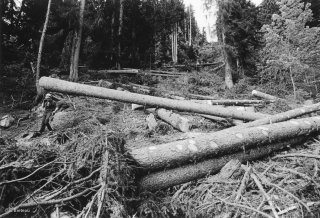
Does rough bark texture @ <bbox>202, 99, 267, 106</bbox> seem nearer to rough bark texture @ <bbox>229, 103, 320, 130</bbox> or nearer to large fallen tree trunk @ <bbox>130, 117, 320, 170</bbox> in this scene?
rough bark texture @ <bbox>229, 103, 320, 130</bbox>

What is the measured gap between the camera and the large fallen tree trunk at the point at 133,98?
6.16m

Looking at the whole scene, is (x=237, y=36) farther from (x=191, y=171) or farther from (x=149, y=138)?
(x=191, y=171)

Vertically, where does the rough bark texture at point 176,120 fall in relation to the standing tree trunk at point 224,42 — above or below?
A: below

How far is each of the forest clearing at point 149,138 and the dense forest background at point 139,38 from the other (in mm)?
118

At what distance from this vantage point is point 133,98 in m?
6.43

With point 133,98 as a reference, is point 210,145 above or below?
below

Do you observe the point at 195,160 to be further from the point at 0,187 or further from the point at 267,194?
the point at 0,187

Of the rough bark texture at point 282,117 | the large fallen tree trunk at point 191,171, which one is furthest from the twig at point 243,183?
the rough bark texture at point 282,117

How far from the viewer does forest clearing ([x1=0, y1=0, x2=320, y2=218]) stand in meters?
2.61

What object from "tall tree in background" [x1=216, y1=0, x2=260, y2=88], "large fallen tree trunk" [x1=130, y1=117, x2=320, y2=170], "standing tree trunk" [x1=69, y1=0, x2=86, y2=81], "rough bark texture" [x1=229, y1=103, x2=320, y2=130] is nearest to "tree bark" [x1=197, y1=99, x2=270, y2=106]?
"rough bark texture" [x1=229, y1=103, x2=320, y2=130]

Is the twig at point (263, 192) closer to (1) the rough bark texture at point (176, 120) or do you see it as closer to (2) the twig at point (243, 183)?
(2) the twig at point (243, 183)

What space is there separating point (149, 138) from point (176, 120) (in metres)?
1.06

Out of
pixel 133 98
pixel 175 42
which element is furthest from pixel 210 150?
pixel 175 42

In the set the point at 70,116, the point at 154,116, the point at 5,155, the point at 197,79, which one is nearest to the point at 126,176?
the point at 5,155
